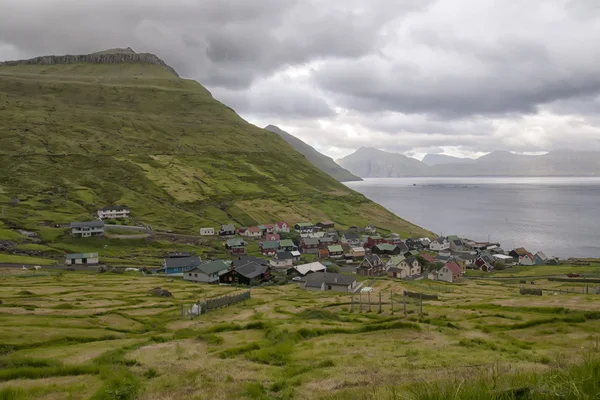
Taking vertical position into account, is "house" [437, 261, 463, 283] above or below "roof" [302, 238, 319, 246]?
below

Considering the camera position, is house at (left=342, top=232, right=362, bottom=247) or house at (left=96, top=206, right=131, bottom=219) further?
house at (left=96, top=206, right=131, bottom=219)

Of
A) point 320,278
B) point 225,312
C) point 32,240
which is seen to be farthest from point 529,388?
point 32,240

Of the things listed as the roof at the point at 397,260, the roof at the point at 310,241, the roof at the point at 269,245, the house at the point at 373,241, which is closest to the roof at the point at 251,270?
the roof at the point at 269,245

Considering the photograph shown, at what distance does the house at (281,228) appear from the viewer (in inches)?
6250

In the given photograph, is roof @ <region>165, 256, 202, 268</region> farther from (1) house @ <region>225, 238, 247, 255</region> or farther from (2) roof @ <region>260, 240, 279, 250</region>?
(2) roof @ <region>260, 240, 279, 250</region>

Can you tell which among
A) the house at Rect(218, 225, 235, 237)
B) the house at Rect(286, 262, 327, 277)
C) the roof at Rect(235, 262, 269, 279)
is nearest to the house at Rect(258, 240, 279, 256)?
the house at Rect(218, 225, 235, 237)

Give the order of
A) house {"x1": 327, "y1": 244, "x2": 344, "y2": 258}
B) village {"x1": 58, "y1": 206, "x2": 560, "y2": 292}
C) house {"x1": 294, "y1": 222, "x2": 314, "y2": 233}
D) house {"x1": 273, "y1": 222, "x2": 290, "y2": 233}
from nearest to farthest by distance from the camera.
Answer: village {"x1": 58, "y1": 206, "x2": 560, "y2": 292}
house {"x1": 327, "y1": 244, "x2": 344, "y2": 258}
house {"x1": 273, "y1": 222, "x2": 290, "y2": 233}
house {"x1": 294, "y1": 222, "x2": 314, "y2": 233}

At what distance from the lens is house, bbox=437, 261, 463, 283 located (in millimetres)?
100688

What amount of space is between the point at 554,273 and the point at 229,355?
102230 millimetres

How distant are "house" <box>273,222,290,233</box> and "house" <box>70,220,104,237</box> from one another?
6507 centimetres

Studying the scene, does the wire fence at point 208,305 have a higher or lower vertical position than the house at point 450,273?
higher

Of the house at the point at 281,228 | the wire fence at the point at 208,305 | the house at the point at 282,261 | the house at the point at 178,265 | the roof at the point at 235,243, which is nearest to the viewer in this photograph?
the wire fence at the point at 208,305

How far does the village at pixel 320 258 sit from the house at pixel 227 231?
39 cm

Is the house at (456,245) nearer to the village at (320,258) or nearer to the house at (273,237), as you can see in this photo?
the village at (320,258)
